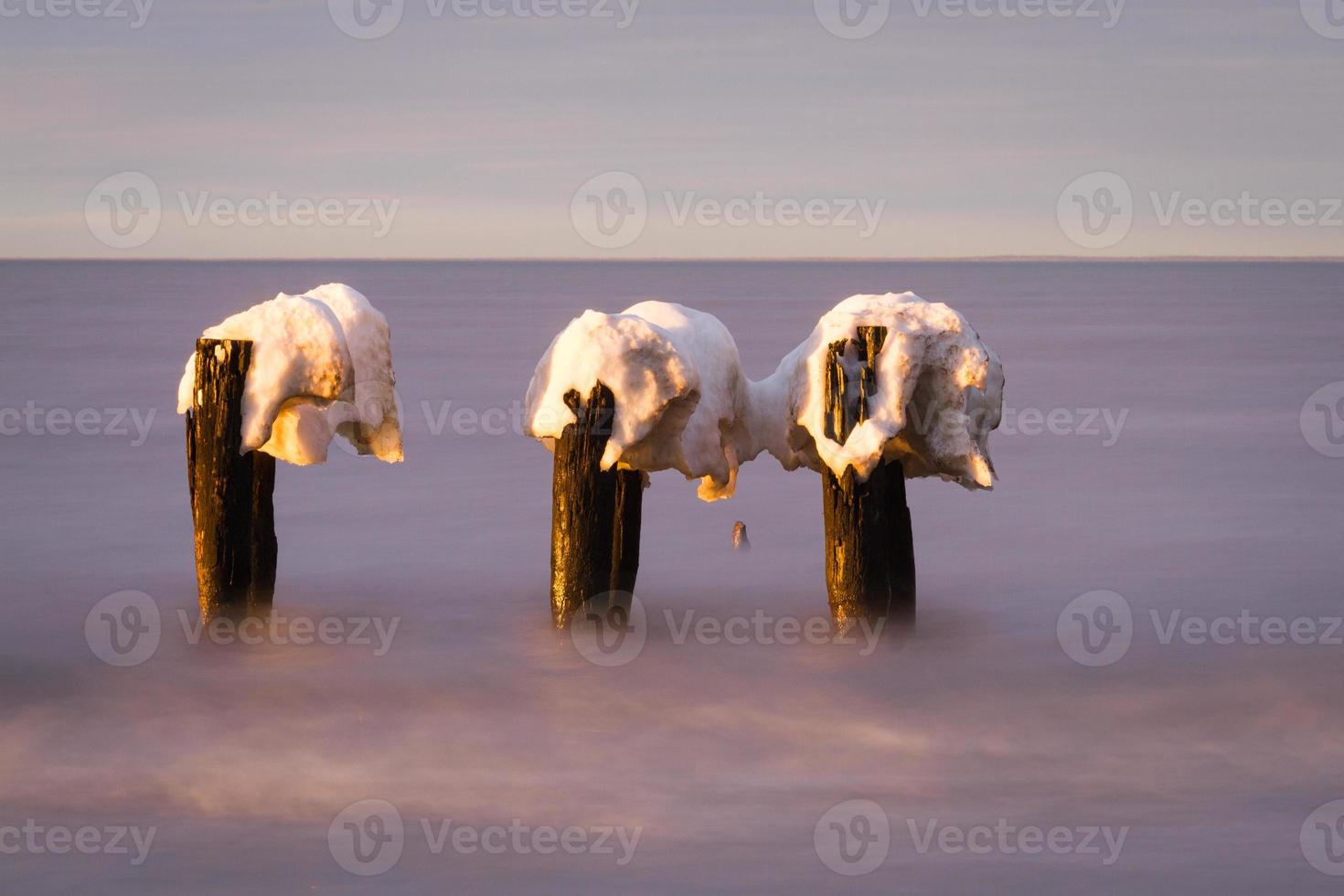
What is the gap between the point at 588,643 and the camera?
11.8m

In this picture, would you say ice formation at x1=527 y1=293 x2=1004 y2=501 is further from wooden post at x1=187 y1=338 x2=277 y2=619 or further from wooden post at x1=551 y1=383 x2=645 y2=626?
wooden post at x1=187 y1=338 x2=277 y2=619

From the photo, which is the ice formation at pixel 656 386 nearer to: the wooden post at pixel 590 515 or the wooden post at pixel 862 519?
the wooden post at pixel 590 515

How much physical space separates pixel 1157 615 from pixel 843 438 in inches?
148

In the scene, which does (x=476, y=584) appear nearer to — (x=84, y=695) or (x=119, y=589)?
(x=119, y=589)

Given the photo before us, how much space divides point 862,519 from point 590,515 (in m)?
1.68

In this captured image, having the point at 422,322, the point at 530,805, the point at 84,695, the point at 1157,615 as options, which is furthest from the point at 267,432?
the point at 422,322

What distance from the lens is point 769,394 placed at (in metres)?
11.7

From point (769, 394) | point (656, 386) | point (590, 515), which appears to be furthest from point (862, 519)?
point (590, 515)

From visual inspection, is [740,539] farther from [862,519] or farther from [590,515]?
[590,515]

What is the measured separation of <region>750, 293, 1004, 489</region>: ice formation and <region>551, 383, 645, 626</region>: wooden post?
3.24 ft

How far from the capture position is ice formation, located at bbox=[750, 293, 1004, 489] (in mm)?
11047

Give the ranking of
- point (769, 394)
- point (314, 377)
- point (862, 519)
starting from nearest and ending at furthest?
1. point (314, 377)
2. point (862, 519)
3. point (769, 394)

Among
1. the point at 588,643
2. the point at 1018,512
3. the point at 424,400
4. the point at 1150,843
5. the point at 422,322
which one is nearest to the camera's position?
the point at 1150,843

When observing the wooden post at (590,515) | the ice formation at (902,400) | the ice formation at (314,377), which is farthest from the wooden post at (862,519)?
the ice formation at (314,377)
